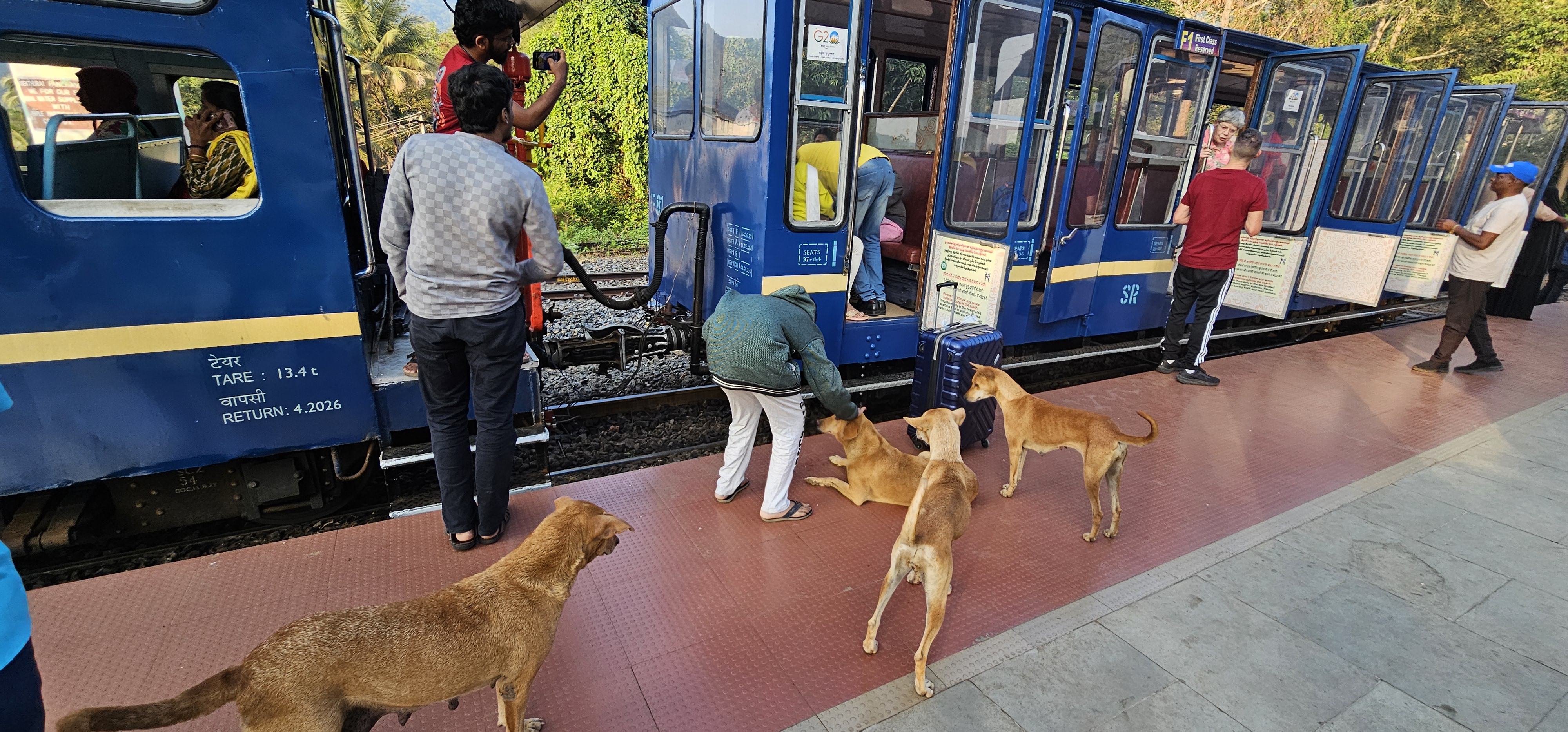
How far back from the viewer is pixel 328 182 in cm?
323

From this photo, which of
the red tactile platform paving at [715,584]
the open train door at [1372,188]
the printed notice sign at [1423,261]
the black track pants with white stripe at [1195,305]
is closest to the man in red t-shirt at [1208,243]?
the black track pants with white stripe at [1195,305]

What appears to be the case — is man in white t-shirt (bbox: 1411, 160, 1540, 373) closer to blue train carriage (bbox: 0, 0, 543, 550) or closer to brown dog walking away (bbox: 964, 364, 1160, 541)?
brown dog walking away (bbox: 964, 364, 1160, 541)

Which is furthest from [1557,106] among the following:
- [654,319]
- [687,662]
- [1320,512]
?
[687,662]

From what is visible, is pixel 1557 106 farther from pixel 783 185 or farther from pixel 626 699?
pixel 626 699

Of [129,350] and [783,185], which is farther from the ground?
[783,185]

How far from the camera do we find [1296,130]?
721 centimetres

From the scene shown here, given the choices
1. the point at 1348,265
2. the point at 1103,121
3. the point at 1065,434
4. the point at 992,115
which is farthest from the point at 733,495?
the point at 1348,265

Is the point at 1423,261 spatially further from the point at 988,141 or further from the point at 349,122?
the point at 349,122

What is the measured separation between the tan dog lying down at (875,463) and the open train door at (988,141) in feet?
5.41

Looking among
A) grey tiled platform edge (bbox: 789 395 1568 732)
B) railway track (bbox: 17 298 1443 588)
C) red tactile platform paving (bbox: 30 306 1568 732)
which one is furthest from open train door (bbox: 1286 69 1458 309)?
grey tiled platform edge (bbox: 789 395 1568 732)

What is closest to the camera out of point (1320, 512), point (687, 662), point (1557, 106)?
point (687, 662)

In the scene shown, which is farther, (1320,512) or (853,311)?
(853,311)

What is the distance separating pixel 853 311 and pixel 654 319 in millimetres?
1631

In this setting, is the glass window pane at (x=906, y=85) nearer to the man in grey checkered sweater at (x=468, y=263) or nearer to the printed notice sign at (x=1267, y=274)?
the printed notice sign at (x=1267, y=274)
